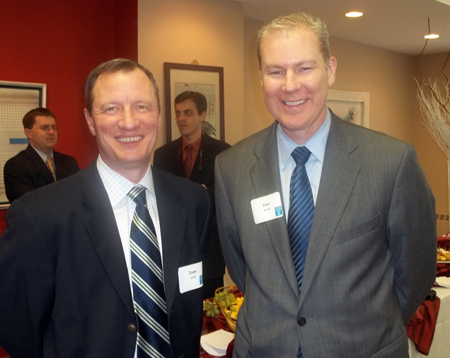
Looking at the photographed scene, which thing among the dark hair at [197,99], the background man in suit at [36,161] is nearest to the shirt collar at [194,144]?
the dark hair at [197,99]

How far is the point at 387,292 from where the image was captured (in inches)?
53.4

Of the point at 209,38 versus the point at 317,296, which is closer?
the point at 317,296

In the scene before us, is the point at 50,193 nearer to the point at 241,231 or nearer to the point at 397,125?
the point at 241,231

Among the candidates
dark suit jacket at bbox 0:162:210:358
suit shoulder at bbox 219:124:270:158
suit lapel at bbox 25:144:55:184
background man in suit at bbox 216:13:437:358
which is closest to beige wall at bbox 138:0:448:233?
suit lapel at bbox 25:144:55:184

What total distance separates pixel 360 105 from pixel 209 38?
3.89 m

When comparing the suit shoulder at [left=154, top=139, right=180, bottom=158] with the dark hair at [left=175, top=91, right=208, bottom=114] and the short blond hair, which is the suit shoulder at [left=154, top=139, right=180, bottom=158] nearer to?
the dark hair at [left=175, top=91, right=208, bottom=114]

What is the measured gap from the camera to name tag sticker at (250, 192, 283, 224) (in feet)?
4.63

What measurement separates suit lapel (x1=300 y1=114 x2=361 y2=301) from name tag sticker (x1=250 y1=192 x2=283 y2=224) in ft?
0.44

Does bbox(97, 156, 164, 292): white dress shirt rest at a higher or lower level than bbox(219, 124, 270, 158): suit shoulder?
lower

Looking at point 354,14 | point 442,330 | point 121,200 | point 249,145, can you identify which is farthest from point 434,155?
point 121,200

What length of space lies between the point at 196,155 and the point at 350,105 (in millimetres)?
4420

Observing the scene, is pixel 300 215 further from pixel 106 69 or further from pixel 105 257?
pixel 106 69

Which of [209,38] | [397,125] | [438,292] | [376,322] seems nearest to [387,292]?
[376,322]

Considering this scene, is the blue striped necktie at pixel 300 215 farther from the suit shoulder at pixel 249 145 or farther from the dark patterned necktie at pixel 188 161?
the dark patterned necktie at pixel 188 161
